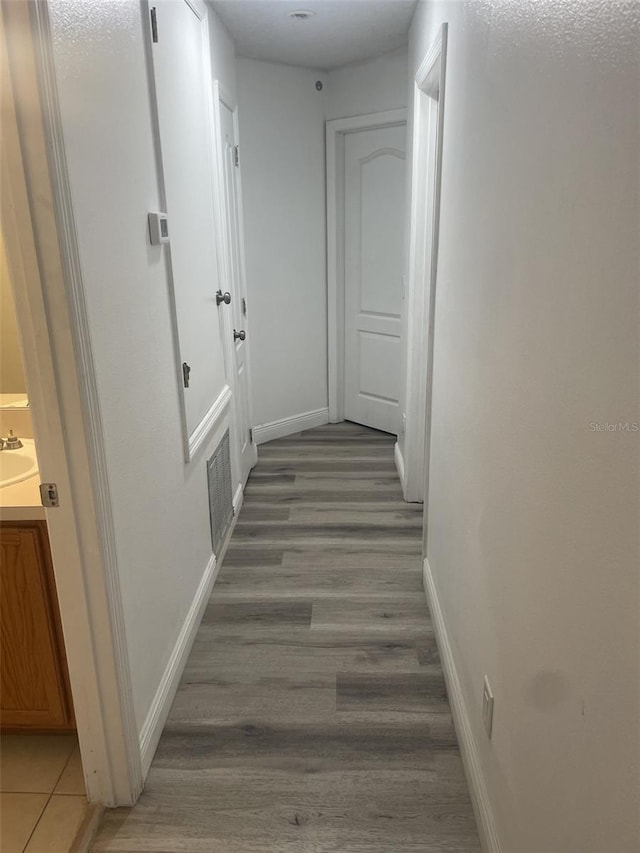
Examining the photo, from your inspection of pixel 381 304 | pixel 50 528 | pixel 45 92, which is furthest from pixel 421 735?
pixel 381 304

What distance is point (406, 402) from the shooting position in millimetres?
3523

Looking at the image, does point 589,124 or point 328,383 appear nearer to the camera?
point 589,124

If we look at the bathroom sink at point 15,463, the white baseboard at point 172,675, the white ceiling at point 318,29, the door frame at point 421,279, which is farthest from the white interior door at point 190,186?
the door frame at point 421,279

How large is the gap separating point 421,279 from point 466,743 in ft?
7.05

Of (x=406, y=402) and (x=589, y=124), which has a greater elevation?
(x=589, y=124)

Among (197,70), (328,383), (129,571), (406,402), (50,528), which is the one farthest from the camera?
(328,383)

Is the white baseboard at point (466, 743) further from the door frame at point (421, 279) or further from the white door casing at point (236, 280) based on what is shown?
the white door casing at point (236, 280)

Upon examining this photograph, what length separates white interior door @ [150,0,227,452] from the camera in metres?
2.14

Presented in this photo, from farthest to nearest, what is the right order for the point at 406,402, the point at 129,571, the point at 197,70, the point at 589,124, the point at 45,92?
the point at 406,402, the point at 197,70, the point at 129,571, the point at 45,92, the point at 589,124

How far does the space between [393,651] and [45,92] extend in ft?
6.67

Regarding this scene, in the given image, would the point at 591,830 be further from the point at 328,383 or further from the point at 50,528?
the point at 328,383

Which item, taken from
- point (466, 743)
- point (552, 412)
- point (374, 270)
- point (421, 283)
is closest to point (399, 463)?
point (421, 283)

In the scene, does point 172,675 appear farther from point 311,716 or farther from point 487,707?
point 487,707

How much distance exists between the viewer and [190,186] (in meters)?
2.46
